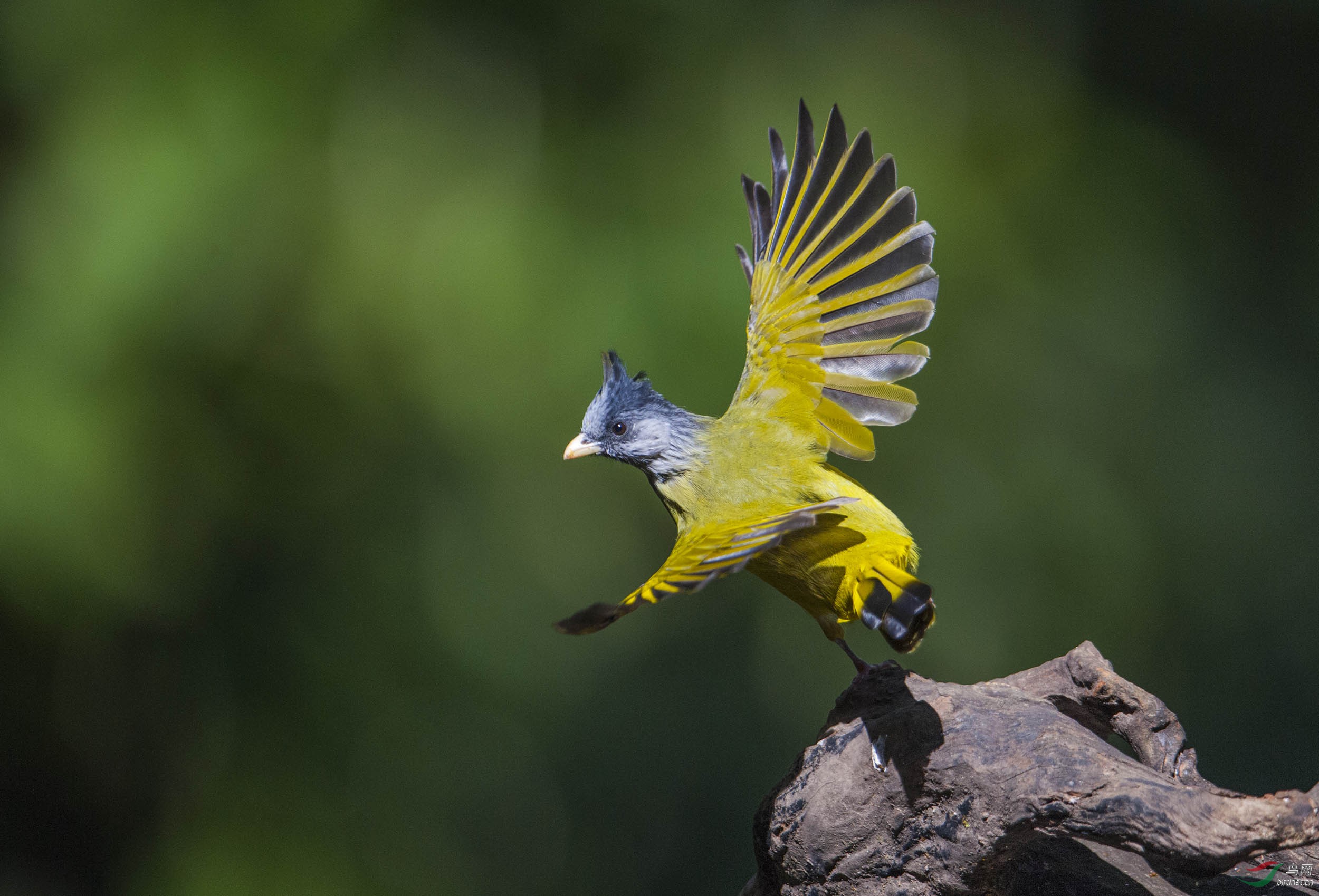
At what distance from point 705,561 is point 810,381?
0.56 meters

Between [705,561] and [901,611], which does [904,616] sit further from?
[705,561]

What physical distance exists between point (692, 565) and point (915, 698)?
1.53 ft

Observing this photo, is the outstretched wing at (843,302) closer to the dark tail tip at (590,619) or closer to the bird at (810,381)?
the bird at (810,381)

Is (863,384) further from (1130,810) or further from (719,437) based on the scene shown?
(1130,810)

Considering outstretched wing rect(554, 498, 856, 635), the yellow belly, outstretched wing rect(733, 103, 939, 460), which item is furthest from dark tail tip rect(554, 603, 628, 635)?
outstretched wing rect(733, 103, 939, 460)

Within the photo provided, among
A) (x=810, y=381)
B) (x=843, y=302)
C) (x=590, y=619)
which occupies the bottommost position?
(x=590, y=619)

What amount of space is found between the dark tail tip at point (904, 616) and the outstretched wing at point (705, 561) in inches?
6.0

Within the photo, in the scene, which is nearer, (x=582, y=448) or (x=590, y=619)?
(x=590, y=619)

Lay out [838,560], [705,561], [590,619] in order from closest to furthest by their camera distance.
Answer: [590,619] → [705,561] → [838,560]

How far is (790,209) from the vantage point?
77.7 inches

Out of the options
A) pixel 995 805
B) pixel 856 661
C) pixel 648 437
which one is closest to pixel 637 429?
pixel 648 437

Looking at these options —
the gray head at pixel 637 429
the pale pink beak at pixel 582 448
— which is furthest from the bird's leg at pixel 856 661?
the pale pink beak at pixel 582 448

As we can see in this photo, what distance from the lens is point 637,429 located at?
1.85 meters

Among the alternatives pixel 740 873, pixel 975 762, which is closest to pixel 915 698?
pixel 975 762
